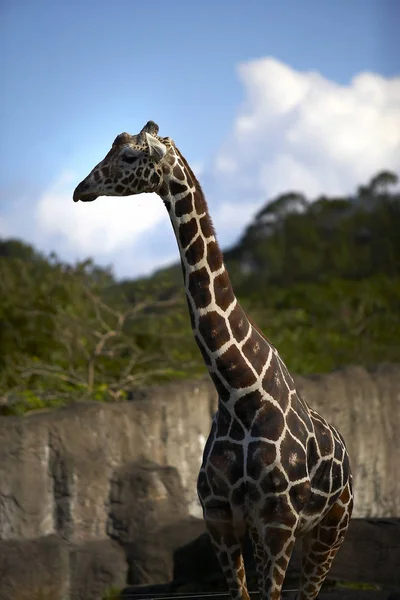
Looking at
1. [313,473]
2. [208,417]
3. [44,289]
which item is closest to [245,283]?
[44,289]

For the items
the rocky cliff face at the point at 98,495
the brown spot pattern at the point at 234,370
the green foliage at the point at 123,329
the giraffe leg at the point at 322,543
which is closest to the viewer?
the brown spot pattern at the point at 234,370

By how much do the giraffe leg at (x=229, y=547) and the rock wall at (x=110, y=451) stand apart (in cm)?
279

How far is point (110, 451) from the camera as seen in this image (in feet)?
25.3

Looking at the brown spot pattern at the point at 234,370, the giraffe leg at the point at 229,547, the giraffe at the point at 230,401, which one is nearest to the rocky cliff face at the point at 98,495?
the giraffe leg at the point at 229,547

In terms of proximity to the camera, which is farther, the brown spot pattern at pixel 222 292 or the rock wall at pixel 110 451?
the rock wall at pixel 110 451

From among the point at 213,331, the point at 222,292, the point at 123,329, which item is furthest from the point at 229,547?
the point at 123,329

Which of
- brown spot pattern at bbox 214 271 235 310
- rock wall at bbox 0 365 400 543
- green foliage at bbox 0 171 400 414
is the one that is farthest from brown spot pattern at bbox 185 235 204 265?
green foliage at bbox 0 171 400 414

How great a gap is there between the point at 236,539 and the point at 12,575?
2090mm

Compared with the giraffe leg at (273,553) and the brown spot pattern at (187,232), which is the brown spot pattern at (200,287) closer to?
the brown spot pattern at (187,232)

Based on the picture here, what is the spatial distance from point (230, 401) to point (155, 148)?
1221 millimetres

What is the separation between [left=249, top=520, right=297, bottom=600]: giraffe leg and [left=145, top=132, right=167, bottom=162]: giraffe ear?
1.73 meters

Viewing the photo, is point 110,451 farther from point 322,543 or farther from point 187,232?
point 187,232

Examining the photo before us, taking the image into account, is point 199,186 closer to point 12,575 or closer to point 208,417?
point 12,575

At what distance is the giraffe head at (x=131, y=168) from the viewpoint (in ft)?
15.4
